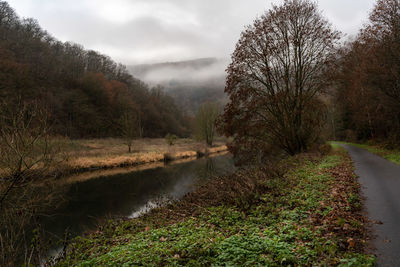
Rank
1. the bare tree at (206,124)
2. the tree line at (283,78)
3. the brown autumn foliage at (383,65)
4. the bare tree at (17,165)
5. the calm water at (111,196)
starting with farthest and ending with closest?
the bare tree at (206,124), the brown autumn foliage at (383,65), the tree line at (283,78), the calm water at (111,196), the bare tree at (17,165)

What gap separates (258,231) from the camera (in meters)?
5.16

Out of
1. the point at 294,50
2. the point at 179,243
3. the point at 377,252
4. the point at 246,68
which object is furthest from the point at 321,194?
the point at 294,50

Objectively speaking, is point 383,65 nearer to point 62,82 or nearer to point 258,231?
point 258,231

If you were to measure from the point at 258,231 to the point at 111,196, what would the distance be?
Result: 1302 centimetres

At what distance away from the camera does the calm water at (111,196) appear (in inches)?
439

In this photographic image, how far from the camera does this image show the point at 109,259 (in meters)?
4.83

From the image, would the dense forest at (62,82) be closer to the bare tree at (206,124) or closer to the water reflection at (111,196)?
the bare tree at (206,124)

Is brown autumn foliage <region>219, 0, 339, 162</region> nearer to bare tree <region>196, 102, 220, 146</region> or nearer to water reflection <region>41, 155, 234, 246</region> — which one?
water reflection <region>41, 155, 234, 246</region>

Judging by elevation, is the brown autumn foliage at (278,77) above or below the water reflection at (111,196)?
above

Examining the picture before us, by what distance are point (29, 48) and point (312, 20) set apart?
190 feet

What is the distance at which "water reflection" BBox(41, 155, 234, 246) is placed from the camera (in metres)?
11.2

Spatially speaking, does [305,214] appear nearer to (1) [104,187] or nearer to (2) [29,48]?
(1) [104,187]

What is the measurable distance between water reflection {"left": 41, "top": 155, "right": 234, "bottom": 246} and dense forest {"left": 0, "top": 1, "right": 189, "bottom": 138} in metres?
20.2

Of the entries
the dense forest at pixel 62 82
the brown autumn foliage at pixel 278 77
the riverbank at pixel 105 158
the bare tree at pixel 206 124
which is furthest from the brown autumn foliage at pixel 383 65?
the dense forest at pixel 62 82
